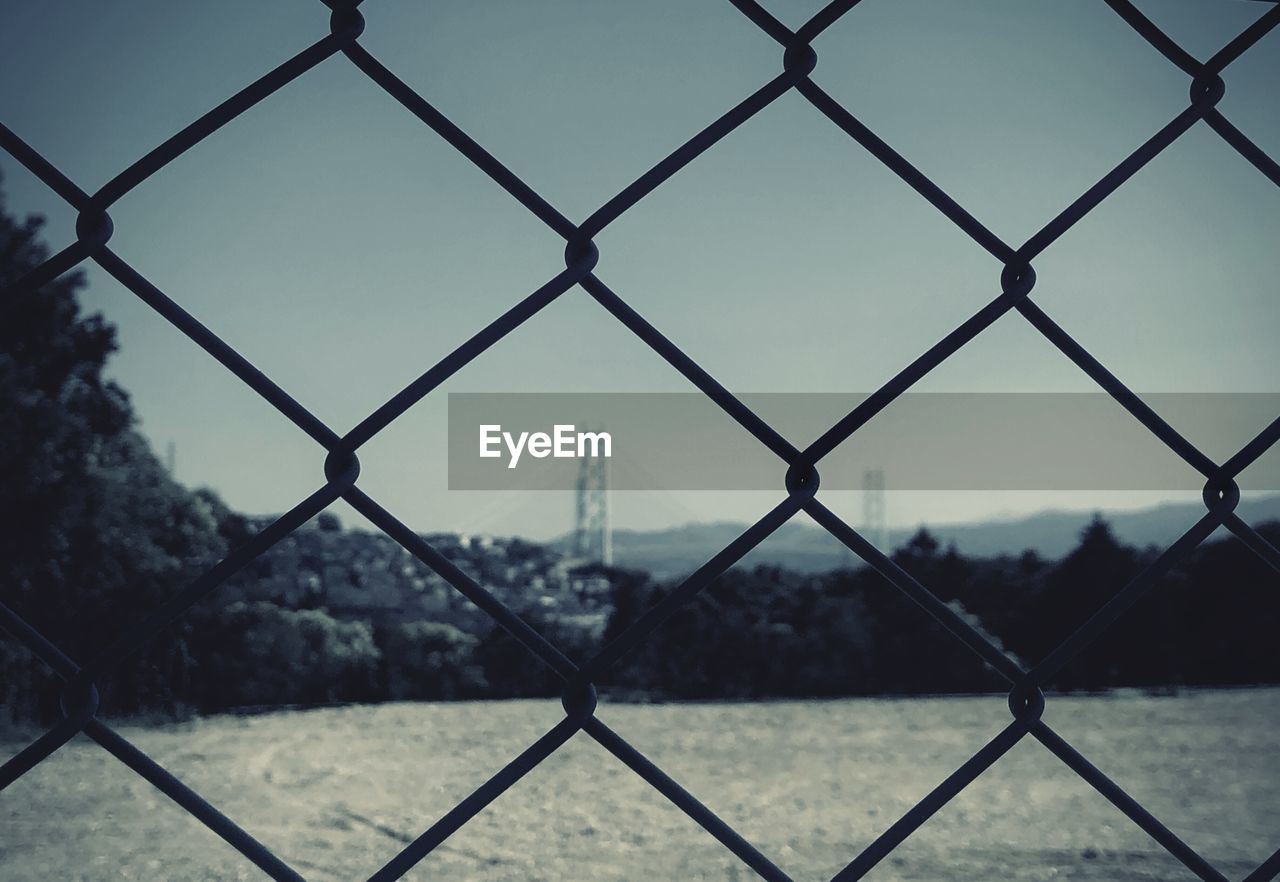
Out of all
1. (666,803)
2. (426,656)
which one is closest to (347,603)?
(426,656)

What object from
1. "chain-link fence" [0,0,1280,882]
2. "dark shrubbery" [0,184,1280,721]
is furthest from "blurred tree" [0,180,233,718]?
"chain-link fence" [0,0,1280,882]

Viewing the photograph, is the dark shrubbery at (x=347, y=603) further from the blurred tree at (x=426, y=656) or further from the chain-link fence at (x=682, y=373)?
the chain-link fence at (x=682, y=373)

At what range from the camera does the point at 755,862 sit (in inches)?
13.8

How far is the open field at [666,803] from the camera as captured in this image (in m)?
6.38

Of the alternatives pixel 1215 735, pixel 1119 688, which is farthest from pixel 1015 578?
pixel 1215 735

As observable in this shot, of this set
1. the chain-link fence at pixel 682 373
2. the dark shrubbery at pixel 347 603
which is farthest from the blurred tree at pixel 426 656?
the chain-link fence at pixel 682 373

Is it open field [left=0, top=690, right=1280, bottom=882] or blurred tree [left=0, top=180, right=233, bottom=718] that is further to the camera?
open field [left=0, top=690, right=1280, bottom=882]

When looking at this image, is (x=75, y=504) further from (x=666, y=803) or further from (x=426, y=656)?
(x=666, y=803)

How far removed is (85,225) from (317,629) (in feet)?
18.7

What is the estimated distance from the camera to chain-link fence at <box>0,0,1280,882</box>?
32cm

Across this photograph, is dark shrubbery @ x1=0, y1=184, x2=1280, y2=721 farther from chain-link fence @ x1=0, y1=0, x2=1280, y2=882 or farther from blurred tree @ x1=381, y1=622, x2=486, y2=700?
chain-link fence @ x1=0, y1=0, x2=1280, y2=882

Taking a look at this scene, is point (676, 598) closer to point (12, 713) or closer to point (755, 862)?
point (755, 862)

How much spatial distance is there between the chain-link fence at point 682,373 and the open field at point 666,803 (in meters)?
5.89

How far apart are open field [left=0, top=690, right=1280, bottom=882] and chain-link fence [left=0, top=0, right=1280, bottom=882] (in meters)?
5.89
